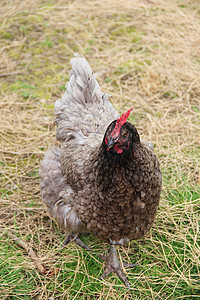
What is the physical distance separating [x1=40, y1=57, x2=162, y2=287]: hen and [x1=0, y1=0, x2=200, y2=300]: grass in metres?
0.32

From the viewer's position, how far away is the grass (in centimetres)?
285

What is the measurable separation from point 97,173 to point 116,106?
247cm

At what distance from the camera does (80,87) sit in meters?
3.28

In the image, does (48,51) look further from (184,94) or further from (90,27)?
(184,94)

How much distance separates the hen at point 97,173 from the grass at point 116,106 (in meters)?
0.32

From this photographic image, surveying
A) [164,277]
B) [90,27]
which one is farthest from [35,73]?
[164,277]

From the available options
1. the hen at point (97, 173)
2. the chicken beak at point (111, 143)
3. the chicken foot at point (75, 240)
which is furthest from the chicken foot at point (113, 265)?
the chicken beak at point (111, 143)

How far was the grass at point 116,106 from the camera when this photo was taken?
9.36ft

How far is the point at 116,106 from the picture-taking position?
4.60 meters

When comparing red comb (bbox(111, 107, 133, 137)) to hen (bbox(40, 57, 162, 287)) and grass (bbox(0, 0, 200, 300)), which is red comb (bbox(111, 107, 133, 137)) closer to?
hen (bbox(40, 57, 162, 287))

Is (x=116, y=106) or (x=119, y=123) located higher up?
(x=119, y=123)

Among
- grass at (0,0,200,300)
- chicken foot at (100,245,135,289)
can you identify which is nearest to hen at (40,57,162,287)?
chicken foot at (100,245,135,289)

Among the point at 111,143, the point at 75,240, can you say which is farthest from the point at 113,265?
the point at 111,143

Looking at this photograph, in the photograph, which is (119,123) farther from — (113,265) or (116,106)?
(116,106)
